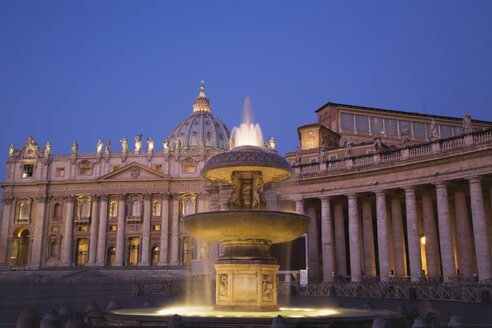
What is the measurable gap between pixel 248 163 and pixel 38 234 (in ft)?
309

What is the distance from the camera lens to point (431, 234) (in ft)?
108

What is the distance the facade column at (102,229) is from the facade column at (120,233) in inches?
105

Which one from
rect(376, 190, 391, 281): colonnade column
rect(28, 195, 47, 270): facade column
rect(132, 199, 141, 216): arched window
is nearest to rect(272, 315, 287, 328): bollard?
rect(376, 190, 391, 281): colonnade column

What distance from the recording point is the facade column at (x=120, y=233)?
95.2 m

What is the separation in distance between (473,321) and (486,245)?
13.9 meters

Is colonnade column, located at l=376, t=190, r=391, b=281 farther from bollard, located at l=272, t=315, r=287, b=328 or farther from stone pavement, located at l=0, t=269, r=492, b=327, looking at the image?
bollard, located at l=272, t=315, r=287, b=328

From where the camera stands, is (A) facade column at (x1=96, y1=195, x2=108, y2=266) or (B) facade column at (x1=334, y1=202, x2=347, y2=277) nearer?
(B) facade column at (x1=334, y1=202, x2=347, y2=277)

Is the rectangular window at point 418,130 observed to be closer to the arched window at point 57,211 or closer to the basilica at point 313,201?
the basilica at point 313,201

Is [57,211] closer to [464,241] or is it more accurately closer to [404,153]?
[404,153]

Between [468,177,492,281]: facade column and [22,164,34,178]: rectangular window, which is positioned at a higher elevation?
[22,164,34,178]: rectangular window

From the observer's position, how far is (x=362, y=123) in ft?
233

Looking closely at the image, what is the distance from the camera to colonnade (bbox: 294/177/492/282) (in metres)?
→ 28.5

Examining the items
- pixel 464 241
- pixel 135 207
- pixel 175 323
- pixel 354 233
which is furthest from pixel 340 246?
pixel 135 207

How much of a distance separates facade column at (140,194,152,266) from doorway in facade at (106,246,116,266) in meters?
7.84
